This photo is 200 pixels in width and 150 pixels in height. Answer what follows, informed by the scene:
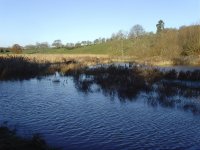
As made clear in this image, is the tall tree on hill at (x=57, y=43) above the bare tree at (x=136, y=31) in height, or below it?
below

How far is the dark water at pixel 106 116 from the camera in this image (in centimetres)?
1012

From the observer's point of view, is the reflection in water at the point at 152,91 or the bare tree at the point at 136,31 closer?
the reflection in water at the point at 152,91

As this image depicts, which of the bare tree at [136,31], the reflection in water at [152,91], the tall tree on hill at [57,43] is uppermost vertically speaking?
the bare tree at [136,31]

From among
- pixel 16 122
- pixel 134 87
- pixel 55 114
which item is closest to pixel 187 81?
pixel 134 87

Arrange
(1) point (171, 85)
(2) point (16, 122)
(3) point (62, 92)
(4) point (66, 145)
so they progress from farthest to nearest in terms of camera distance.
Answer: (1) point (171, 85) → (3) point (62, 92) → (2) point (16, 122) → (4) point (66, 145)

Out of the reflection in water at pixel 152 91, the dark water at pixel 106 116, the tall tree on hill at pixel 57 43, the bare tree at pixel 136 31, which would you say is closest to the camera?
the dark water at pixel 106 116

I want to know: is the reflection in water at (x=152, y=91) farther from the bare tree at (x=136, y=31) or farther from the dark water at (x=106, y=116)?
the bare tree at (x=136, y=31)

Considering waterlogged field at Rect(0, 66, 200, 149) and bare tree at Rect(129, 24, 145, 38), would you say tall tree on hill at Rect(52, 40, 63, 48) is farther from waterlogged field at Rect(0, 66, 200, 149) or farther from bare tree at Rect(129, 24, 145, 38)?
waterlogged field at Rect(0, 66, 200, 149)

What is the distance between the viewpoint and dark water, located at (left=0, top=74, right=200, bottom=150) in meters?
10.1

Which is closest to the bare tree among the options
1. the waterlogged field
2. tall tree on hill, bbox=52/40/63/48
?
tall tree on hill, bbox=52/40/63/48

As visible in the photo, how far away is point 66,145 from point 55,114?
13.3ft

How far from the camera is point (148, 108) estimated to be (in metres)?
14.9

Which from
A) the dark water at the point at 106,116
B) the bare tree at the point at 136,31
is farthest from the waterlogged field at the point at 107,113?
the bare tree at the point at 136,31

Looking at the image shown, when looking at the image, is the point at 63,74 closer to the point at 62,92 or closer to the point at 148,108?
the point at 62,92
